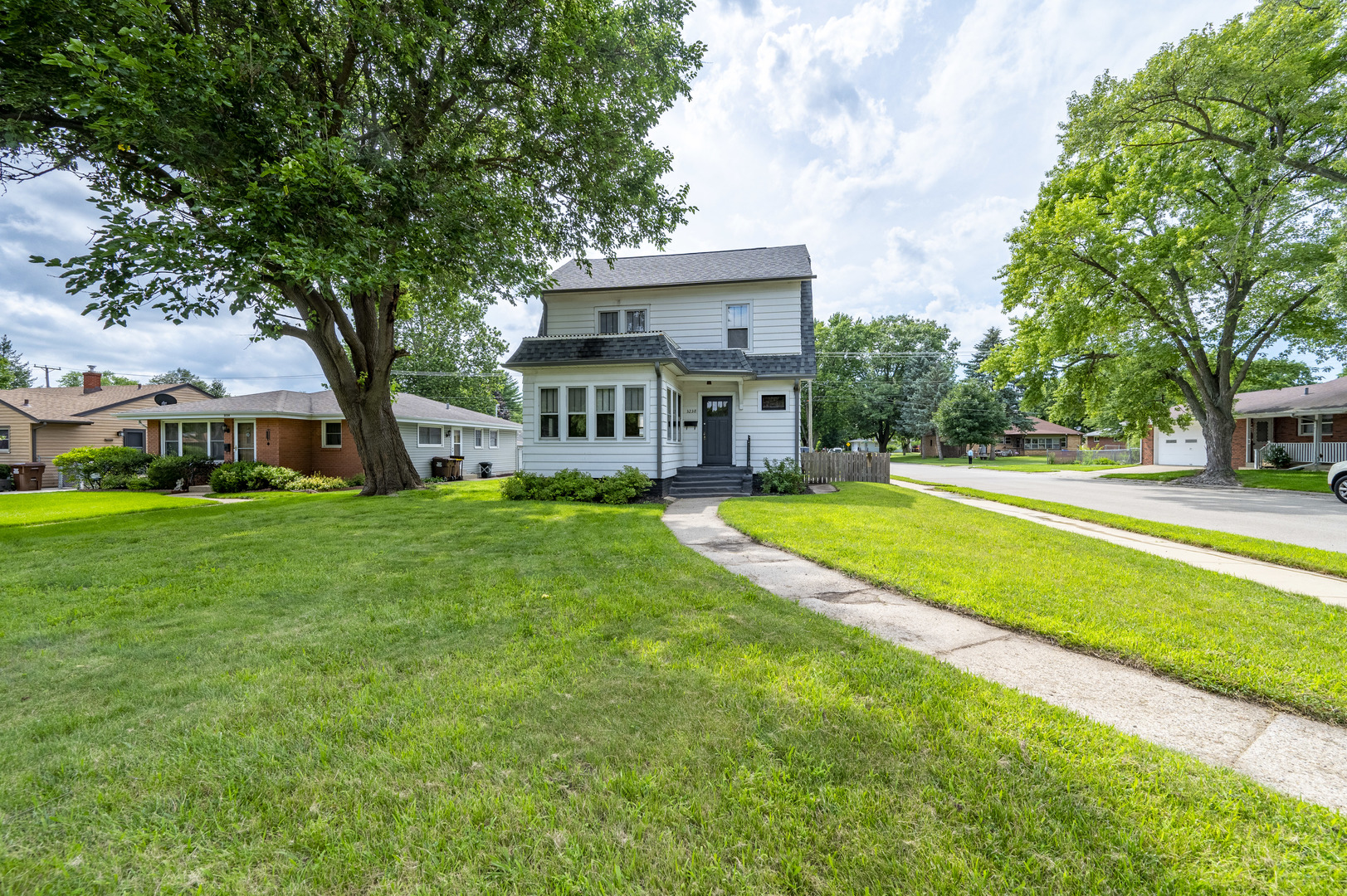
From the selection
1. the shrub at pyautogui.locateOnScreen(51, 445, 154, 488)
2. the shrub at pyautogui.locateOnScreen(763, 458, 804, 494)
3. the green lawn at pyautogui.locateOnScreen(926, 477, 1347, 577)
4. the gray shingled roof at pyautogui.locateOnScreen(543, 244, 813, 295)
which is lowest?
the green lawn at pyautogui.locateOnScreen(926, 477, 1347, 577)

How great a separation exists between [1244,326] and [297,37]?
28849 mm

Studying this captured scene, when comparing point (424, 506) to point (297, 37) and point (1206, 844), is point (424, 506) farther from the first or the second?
point (1206, 844)

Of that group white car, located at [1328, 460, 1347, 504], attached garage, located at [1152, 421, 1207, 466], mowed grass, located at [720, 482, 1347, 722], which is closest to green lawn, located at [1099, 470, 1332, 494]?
white car, located at [1328, 460, 1347, 504]

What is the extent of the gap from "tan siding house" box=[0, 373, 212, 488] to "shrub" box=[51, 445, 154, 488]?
2.26 m

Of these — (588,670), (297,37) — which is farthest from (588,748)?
(297,37)

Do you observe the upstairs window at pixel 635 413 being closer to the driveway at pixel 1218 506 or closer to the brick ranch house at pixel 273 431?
the brick ranch house at pixel 273 431

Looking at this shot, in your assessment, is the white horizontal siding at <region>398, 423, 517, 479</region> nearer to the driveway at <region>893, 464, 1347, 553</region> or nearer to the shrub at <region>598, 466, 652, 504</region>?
the shrub at <region>598, 466, 652, 504</region>

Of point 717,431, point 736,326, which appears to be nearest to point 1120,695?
point 717,431

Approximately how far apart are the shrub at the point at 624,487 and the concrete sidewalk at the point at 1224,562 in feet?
25.6

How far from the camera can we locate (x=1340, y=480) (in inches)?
472

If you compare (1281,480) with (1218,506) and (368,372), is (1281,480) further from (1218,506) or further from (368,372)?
(368,372)

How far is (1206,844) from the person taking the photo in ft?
5.56

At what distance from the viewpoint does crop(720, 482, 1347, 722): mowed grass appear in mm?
3002

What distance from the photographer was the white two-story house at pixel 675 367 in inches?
503
